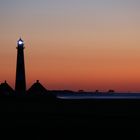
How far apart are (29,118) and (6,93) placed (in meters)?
15.9

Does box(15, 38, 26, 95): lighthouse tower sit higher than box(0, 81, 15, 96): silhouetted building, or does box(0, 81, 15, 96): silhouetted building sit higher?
box(15, 38, 26, 95): lighthouse tower

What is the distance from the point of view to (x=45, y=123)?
966 inches

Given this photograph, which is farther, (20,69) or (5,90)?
(5,90)

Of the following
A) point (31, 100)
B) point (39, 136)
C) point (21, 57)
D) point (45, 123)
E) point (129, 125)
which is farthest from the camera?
point (21, 57)

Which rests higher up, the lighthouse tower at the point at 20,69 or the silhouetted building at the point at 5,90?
the lighthouse tower at the point at 20,69

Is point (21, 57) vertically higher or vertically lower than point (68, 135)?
higher

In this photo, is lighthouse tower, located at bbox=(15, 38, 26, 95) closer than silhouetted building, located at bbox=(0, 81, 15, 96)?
No

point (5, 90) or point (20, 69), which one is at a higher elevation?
point (20, 69)

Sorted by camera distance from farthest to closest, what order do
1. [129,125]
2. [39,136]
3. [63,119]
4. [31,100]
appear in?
[31,100] < [63,119] < [129,125] < [39,136]

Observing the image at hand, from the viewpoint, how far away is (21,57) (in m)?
44.8

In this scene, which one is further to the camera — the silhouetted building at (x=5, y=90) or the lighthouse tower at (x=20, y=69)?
the lighthouse tower at (x=20, y=69)

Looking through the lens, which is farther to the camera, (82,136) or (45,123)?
(45,123)

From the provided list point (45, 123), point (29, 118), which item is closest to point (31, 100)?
point (29, 118)

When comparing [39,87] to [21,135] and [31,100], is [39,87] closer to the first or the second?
[31,100]
